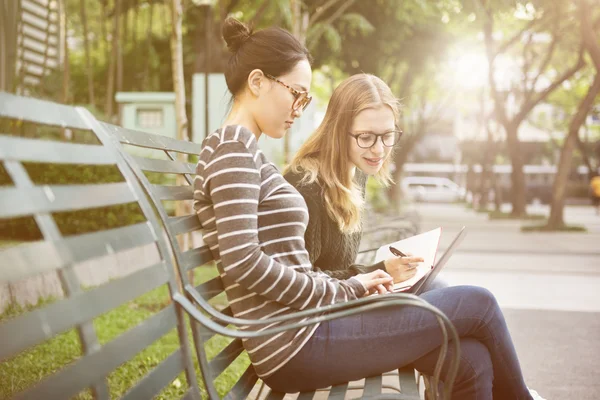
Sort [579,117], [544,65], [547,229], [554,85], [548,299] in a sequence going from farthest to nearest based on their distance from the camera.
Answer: [544,65]
[554,85]
[547,229]
[579,117]
[548,299]

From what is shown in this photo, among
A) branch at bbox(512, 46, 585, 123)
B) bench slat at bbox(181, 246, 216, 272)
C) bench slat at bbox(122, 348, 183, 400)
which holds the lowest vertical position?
bench slat at bbox(122, 348, 183, 400)

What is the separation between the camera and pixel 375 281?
275 cm

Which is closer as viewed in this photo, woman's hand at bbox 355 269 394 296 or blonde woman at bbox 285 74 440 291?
woman's hand at bbox 355 269 394 296

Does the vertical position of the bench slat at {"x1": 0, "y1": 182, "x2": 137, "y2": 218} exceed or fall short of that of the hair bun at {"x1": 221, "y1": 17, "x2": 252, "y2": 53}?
it falls short

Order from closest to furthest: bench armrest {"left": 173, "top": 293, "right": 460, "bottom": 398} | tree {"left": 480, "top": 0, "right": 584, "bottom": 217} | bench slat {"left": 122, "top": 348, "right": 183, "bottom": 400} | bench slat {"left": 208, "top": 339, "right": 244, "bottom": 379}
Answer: bench slat {"left": 122, "top": 348, "right": 183, "bottom": 400}, bench armrest {"left": 173, "top": 293, "right": 460, "bottom": 398}, bench slat {"left": 208, "top": 339, "right": 244, "bottom": 379}, tree {"left": 480, "top": 0, "right": 584, "bottom": 217}

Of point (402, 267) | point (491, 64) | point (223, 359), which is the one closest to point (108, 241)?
point (223, 359)

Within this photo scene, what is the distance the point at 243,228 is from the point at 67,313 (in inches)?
32.6

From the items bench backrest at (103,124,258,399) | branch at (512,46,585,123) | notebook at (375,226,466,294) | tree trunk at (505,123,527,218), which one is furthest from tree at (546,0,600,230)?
bench backrest at (103,124,258,399)

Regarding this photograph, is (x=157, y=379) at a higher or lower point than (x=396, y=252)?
lower

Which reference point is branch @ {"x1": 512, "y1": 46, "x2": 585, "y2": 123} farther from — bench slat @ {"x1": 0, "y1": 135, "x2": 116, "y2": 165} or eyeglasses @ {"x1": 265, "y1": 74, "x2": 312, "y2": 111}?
bench slat @ {"x1": 0, "y1": 135, "x2": 116, "y2": 165}

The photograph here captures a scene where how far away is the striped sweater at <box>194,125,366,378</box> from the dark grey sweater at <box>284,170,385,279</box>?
0.62 meters

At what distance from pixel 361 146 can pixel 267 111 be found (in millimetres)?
812

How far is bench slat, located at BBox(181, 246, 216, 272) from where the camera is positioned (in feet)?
7.98

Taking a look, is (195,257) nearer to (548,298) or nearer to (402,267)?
(402,267)
